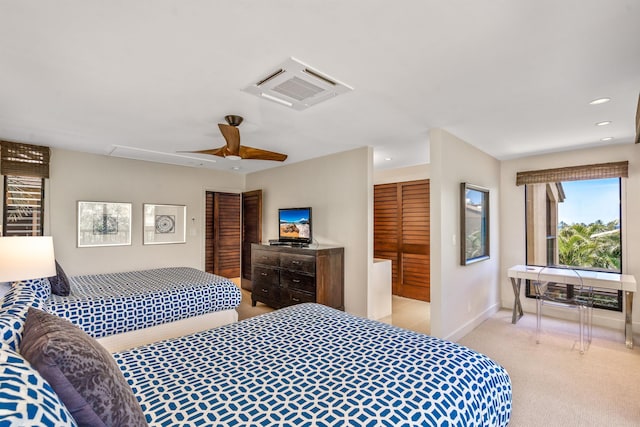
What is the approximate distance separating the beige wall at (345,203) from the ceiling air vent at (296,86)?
70.3 inches

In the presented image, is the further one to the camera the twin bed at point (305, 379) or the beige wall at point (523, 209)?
the beige wall at point (523, 209)

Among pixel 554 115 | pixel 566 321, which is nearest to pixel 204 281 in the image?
pixel 554 115

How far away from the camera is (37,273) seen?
2004 millimetres

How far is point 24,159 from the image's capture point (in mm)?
3943

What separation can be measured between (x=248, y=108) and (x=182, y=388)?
2.19m

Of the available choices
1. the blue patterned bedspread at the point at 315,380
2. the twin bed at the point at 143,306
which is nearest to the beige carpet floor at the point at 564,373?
the blue patterned bedspread at the point at 315,380

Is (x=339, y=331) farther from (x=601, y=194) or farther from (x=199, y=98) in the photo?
(x=601, y=194)

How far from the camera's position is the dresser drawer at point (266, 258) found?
181 inches

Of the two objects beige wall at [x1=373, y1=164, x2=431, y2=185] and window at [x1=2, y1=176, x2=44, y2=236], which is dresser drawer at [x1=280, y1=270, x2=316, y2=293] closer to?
beige wall at [x1=373, y1=164, x2=431, y2=185]

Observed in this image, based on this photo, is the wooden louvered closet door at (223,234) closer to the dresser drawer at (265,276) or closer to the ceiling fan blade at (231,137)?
the dresser drawer at (265,276)

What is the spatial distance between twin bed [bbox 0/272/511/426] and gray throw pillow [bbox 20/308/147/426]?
0.05ft

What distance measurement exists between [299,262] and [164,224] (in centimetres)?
255

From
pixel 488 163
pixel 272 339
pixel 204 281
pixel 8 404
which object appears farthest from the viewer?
pixel 488 163

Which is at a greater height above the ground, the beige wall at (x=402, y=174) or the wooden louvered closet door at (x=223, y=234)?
the beige wall at (x=402, y=174)
